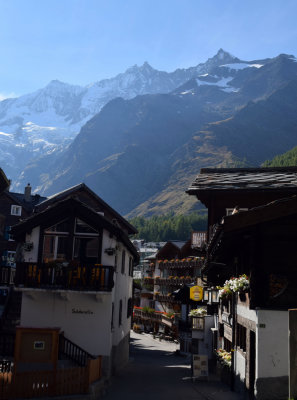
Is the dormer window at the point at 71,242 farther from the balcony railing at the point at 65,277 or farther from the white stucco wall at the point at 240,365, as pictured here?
the white stucco wall at the point at 240,365

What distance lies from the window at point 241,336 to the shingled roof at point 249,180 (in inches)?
306

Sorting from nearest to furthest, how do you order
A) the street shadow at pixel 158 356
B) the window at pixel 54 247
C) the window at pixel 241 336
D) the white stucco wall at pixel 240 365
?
1. the white stucco wall at pixel 240 365
2. the window at pixel 241 336
3. the window at pixel 54 247
4. the street shadow at pixel 158 356

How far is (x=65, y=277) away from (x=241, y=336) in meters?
8.07

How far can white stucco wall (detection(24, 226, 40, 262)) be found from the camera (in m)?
22.8

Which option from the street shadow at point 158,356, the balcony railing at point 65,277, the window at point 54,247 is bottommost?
the street shadow at point 158,356

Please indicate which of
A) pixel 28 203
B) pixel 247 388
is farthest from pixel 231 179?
pixel 28 203

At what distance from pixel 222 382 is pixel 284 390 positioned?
342 inches

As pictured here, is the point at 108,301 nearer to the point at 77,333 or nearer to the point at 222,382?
the point at 77,333

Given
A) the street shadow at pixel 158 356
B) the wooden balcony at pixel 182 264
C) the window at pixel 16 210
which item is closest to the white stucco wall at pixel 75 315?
the street shadow at pixel 158 356

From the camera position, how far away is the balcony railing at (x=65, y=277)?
2139 cm

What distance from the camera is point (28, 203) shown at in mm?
56625

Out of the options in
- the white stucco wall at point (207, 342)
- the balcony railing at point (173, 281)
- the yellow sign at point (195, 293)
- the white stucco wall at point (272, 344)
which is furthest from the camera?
the balcony railing at point (173, 281)

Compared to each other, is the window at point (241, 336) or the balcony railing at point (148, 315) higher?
the window at point (241, 336)

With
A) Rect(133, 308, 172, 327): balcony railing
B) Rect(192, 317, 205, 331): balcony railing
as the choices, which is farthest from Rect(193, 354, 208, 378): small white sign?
Rect(133, 308, 172, 327): balcony railing
